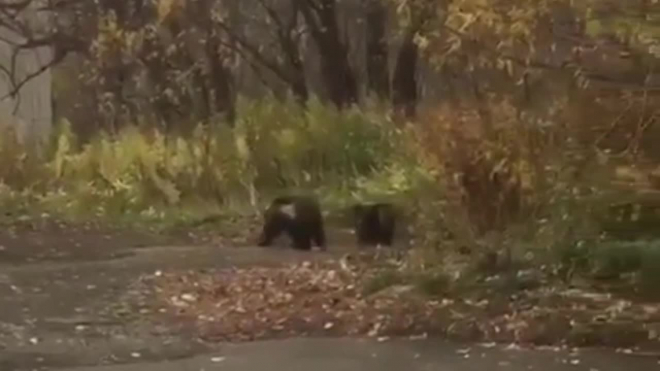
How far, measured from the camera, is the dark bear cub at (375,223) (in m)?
2.56

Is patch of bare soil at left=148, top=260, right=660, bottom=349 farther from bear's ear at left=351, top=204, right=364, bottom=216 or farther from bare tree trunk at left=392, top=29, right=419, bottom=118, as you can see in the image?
bare tree trunk at left=392, top=29, right=419, bottom=118

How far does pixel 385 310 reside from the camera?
8.45ft

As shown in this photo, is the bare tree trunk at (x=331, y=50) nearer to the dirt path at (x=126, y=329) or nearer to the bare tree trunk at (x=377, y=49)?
the bare tree trunk at (x=377, y=49)

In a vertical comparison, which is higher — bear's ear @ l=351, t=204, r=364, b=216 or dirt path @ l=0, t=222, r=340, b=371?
bear's ear @ l=351, t=204, r=364, b=216

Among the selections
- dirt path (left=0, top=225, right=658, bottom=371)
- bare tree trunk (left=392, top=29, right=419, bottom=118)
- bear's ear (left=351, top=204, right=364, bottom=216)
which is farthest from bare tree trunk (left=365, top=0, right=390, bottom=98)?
dirt path (left=0, top=225, right=658, bottom=371)

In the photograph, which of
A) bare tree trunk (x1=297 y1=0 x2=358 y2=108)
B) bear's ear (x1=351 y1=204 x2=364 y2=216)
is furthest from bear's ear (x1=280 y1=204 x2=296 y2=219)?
bare tree trunk (x1=297 y1=0 x2=358 y2=108)

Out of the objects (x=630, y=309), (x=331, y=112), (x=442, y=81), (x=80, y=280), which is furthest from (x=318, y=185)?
(x=630, y=309)

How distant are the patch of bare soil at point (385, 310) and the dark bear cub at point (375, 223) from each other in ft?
0.18

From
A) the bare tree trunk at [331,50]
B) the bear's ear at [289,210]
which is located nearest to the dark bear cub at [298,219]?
the bear's ear at [289,210]

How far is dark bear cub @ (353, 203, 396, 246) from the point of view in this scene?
8.40 feet

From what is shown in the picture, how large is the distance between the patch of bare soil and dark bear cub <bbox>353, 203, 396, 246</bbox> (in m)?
0.05

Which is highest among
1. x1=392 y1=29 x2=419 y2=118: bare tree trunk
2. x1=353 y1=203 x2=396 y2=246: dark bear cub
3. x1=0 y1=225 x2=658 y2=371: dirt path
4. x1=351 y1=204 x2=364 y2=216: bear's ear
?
x1=392 y1=29 x2=419 y2=118: bare tree trunk

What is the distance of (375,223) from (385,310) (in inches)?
6.6

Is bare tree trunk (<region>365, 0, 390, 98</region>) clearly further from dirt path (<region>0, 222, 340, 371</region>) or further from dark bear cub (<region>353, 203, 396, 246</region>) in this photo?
dirt path (<region>0, 222, 340, 371</region>)
